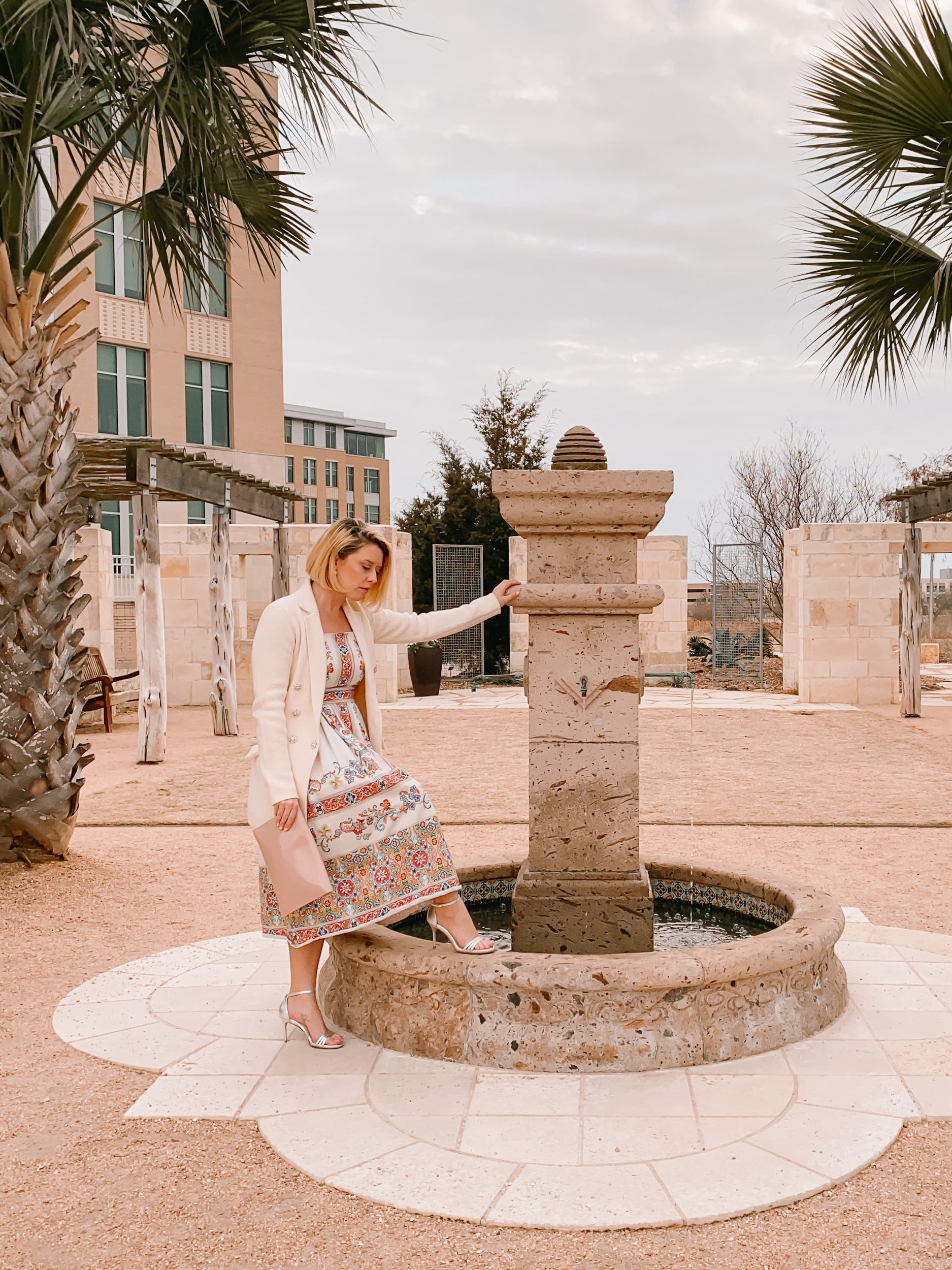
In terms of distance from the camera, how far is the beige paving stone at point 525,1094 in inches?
115

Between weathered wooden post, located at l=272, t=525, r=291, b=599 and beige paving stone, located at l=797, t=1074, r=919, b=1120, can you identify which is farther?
weathered wooden post, located at l=272, t=525, r=291, b=599

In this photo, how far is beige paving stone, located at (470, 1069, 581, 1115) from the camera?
292 cm

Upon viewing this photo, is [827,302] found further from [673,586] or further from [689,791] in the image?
[673,586]

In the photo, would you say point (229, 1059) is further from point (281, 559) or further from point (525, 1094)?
point (281, 559)

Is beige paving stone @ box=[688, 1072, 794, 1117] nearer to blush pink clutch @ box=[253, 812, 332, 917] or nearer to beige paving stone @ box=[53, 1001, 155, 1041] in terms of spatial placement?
blush pink clutch @ box=[253, 812, 332, 917]

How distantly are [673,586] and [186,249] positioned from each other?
12.7 metres

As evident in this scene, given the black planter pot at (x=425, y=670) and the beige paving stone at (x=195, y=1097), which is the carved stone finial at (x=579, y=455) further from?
the black planter pot at (x=425, y=670)

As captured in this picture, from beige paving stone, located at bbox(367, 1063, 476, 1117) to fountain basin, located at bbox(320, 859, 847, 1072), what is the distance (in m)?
0.10

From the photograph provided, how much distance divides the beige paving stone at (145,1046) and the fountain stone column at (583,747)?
1.12 m

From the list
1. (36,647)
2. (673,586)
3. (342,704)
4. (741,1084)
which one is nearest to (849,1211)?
(741,1084)

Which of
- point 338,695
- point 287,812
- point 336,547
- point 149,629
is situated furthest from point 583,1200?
point 149,629

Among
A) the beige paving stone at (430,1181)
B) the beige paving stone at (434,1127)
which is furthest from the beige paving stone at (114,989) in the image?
the beige paving stone at (430,1181)

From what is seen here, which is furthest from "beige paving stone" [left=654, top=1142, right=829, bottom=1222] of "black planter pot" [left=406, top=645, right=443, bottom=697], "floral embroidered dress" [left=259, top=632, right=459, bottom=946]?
"black planter pot" [left=406, top=645, right=443, bottom=697]

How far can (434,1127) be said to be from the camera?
2836 millimetres
